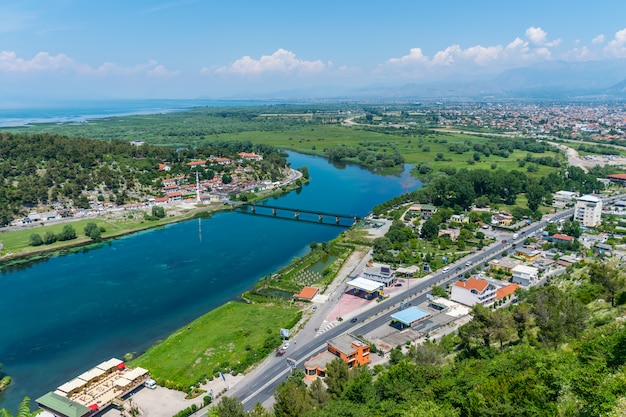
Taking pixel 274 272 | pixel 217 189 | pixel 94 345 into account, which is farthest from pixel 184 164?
pixel 94 345

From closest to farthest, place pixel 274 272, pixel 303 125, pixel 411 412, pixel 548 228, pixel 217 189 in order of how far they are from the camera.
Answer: pixel 411 412, pixel 274 272, pixel 548 228, pixel 217 189, pixel 303 125

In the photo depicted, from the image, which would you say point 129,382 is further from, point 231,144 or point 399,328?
point 231,144

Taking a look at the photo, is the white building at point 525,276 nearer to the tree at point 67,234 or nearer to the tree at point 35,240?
the tree at point 67,234

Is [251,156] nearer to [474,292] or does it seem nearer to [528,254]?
[528,254]

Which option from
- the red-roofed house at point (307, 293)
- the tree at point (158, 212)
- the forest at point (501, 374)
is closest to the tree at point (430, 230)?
the red-roofed house at point (307, 293)

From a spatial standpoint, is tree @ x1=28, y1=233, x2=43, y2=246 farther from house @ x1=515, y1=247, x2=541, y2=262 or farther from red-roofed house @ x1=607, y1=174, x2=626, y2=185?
red-roofed house @ x1=607, y1=174, x2=626, y2=185

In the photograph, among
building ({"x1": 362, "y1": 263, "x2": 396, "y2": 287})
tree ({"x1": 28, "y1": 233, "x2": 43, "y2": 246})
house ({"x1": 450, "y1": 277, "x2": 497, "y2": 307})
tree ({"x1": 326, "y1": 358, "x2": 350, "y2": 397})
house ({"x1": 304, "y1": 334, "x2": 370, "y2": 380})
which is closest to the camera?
tree ({"x1": 326, "y1": 358, "x2": 350, "y2": 397})

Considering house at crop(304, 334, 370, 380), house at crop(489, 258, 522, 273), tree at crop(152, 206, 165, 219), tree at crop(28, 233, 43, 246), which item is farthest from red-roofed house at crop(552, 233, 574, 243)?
tree at crop(28, 233, 43, 246)

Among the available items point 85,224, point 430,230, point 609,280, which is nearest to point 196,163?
point 85,224
